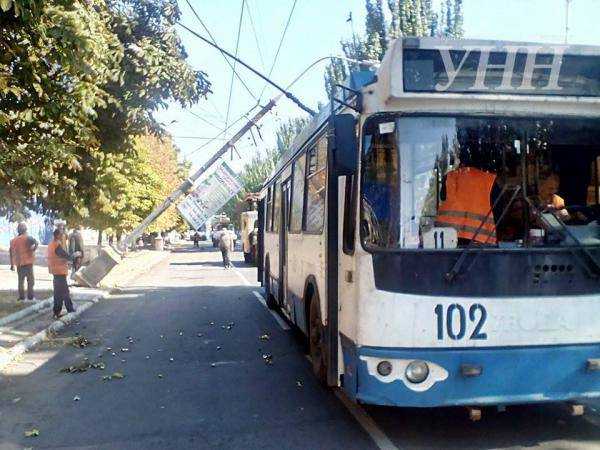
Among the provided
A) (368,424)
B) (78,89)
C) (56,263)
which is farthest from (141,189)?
(368,424)

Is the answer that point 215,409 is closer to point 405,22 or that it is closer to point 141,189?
point 405,22

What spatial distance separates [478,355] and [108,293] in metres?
16.2

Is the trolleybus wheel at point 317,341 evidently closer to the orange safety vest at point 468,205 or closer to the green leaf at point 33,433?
the orange safety vest at point 468,205

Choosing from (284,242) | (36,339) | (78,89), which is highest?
(78,89)

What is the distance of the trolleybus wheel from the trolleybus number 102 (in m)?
1.89

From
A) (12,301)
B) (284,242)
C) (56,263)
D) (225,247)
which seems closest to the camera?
(284,242)

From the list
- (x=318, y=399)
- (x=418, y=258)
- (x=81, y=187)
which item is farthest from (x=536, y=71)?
(x=81, y=187)

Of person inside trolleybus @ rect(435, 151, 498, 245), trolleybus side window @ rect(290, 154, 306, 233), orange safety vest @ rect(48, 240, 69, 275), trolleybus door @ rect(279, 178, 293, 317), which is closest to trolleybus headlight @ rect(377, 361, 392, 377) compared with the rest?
person inside trolleybus @ rect(435, 151, 498, 245)

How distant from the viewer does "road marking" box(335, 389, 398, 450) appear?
5.30m

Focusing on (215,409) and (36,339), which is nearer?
(215,409)

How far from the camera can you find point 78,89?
8.32 meters

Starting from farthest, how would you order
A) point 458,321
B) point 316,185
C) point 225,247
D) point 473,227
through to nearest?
1. point 225,247
2. point 316,185
3. point 473,227
4. point 458,321

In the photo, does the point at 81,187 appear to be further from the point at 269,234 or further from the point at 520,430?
the point at 520,430

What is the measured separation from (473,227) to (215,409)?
329cm
